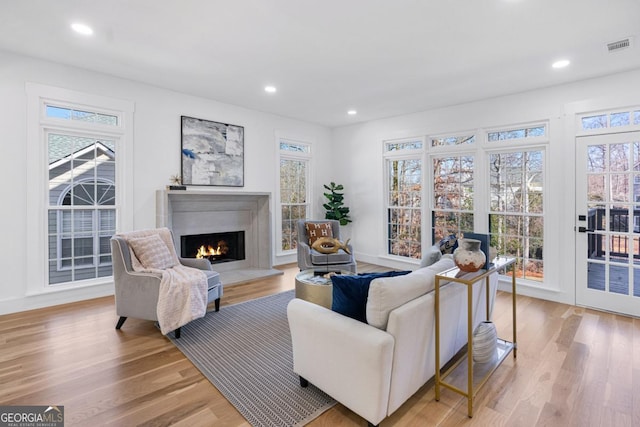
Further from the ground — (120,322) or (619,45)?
(619,45)

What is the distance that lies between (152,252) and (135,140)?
183 cm

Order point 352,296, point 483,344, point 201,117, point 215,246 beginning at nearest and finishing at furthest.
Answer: point 352,296 < point 483,344 < point 201,117 < point 215,246

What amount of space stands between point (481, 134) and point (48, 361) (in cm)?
552

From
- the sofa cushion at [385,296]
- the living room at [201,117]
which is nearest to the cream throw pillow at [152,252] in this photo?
the living room at [201,117]

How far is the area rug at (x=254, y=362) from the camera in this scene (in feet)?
6.54

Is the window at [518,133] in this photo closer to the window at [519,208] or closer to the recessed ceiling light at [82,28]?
the window at [519,208]

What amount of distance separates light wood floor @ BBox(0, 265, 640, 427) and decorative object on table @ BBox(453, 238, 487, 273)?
0.86 metres

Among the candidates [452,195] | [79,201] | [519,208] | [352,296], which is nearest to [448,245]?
[352,296]

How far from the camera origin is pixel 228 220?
17.7ft

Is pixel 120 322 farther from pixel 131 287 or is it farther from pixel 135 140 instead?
pixel 135 140

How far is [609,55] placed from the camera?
3.25 meters

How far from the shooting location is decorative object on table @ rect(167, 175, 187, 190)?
4441 millimetres

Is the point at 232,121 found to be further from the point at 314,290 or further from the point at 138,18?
the point at 314,290

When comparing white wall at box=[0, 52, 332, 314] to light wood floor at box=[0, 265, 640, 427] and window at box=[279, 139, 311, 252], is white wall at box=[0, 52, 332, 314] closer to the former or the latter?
window at box=[279, 139, 311, 252]
